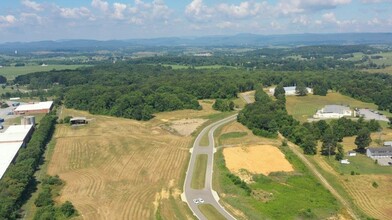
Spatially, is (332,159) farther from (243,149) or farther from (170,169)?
(170,169)

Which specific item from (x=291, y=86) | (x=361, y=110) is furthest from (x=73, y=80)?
(x=361, y=110)

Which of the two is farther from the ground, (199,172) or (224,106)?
(224,106)

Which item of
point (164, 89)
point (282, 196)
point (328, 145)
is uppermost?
point (164, 89)

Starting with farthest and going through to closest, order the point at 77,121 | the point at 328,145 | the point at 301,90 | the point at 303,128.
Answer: the point at 301,90 → the point at 77,121 → the point at 303,128 → the point at 328,145

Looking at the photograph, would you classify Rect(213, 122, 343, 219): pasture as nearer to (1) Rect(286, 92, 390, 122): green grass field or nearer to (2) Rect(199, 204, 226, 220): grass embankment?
(2) Rect(199, 204, 226, 220): grass embankment

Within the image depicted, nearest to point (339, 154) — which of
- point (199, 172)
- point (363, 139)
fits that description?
point (363, 139)

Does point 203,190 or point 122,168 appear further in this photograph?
point 122,168

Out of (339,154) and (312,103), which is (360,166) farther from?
(312,103)
